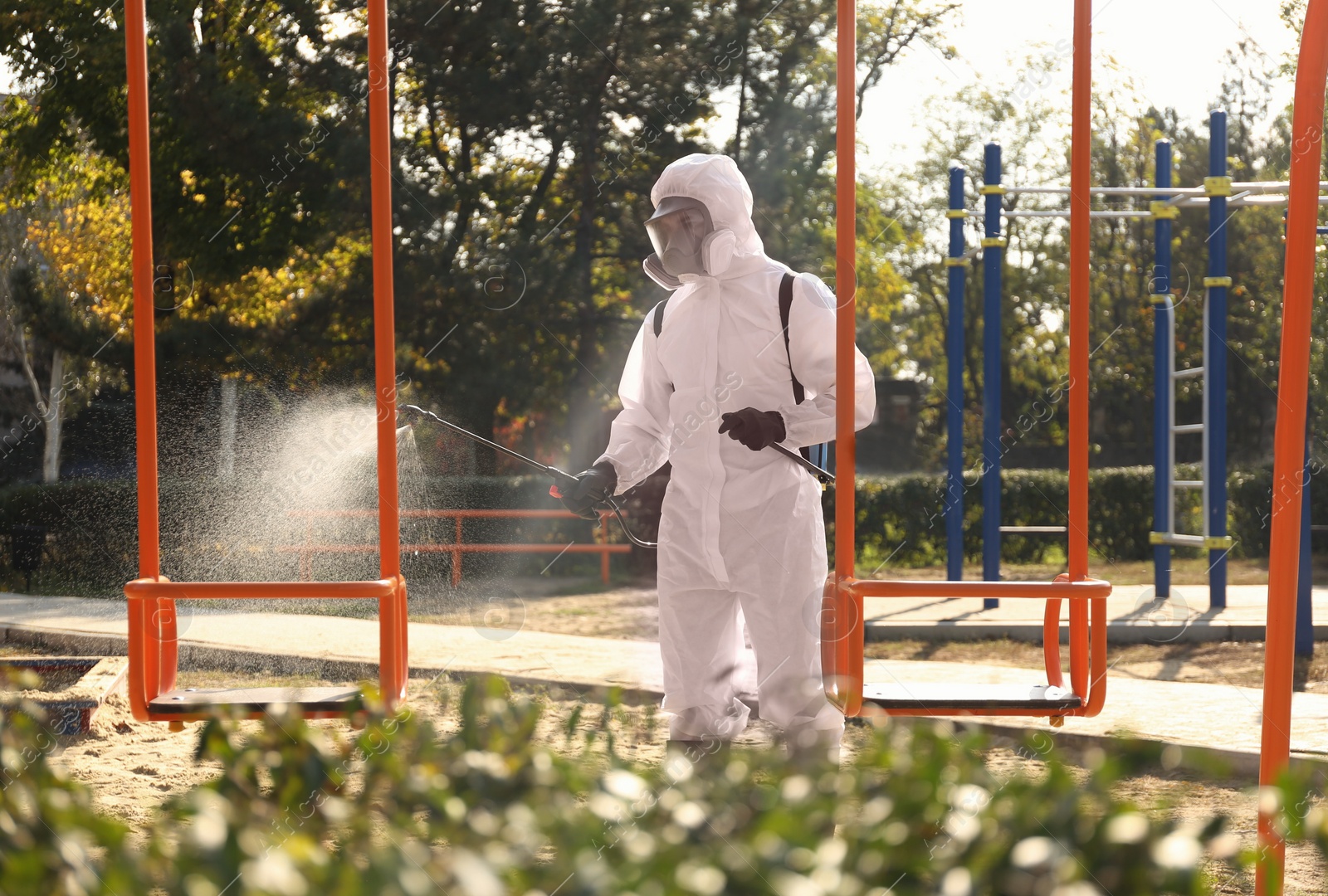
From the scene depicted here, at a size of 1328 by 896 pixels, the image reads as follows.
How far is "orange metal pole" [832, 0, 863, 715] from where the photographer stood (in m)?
2.69

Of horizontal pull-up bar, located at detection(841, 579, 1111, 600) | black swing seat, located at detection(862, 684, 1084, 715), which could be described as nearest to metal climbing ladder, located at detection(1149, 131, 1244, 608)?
black swing seat, located at detection(862, 684, 1084, 715)

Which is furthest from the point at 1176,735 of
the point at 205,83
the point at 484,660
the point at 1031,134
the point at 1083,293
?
the point at 1031,134

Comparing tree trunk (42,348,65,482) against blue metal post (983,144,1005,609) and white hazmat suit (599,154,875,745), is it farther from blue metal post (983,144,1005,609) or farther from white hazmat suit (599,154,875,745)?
white hazmat suit (599,154,875,745)

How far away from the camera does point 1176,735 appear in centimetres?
473

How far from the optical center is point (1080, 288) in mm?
2832

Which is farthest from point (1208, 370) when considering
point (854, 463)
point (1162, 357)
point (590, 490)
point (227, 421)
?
point (227, 421)

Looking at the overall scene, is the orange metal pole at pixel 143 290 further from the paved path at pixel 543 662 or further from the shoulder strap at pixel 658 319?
the paved path at pixel 543 662

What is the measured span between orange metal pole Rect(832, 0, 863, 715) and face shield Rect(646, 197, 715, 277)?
736mm

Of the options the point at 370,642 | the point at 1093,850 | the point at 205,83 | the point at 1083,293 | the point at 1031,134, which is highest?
the point at 1031,134

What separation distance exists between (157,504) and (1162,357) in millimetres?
7090

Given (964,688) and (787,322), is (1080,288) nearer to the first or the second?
(787,322)

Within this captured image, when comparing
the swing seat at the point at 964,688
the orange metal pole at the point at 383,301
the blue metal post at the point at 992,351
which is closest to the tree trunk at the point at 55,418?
the blue metal post at the point at 992,351

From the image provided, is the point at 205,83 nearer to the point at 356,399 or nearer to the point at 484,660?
the point at 356,399

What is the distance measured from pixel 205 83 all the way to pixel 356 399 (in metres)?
3.18
